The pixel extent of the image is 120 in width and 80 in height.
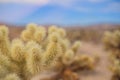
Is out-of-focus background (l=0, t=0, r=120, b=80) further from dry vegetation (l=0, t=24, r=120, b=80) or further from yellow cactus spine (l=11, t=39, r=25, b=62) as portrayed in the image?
yellow cactus spine (l=11, t=39, r=25, b=62)

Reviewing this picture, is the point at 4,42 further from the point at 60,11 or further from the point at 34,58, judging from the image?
the point at 60,11

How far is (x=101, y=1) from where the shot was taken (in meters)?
5.05

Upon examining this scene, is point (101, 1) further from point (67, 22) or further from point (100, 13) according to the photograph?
point (67, 22)

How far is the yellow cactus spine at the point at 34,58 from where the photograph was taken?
2.47 meters

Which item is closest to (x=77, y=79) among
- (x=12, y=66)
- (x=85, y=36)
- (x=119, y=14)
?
(x=119, y=14)

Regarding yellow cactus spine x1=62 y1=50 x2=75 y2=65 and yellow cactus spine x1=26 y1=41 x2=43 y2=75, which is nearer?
yellow cactus spine x1=26 y1=41 x2=43 y2=75

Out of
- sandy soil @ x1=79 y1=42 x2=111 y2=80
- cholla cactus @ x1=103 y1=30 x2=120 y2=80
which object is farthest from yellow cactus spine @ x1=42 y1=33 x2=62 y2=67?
cholla cactus @ x1=103 y1=30 x2=120 y2=80

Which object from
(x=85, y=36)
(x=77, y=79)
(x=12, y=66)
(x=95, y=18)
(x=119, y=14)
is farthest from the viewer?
(x=85, y=36)

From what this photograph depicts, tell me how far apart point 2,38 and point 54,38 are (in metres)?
0.52

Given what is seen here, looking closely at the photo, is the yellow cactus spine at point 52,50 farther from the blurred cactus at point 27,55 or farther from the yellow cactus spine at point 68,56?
the yellow cactus spine at point 68,56

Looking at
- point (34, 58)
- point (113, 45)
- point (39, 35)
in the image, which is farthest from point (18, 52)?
point (113, 45)

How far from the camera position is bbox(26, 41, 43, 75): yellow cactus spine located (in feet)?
8.09

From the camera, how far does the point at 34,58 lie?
2494mm

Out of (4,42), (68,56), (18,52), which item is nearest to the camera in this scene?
(18,52)
